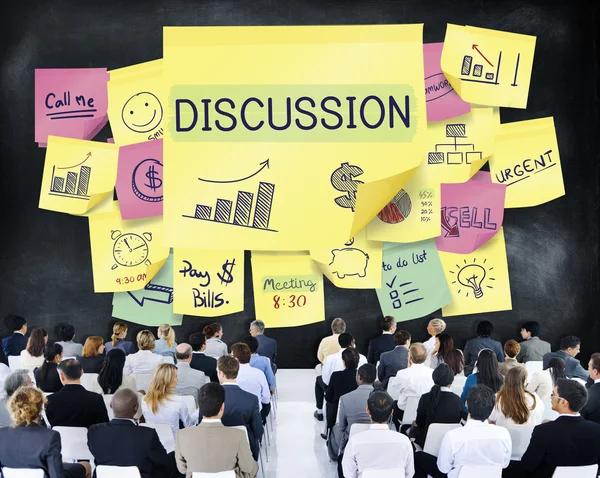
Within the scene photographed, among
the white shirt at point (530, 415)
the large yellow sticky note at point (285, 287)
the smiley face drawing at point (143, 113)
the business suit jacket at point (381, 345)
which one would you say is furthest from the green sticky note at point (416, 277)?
the white shirt at point (530, 415)

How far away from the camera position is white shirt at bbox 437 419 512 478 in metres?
3.73

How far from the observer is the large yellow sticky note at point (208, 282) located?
8.56 meters

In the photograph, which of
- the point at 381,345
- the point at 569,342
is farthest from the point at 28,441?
the point at 569,342

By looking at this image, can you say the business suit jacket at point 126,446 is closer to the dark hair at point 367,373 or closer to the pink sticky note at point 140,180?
the dark hair at point 367,373

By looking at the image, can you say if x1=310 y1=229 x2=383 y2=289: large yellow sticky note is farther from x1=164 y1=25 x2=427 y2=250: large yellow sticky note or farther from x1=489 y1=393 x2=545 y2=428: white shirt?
x1=489 y1=393 x2=545 y2=428: white shirt

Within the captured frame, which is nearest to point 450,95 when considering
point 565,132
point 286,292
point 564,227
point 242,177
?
point 565,132

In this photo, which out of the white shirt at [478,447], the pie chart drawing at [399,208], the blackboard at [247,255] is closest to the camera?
the white shirt at [478,447]

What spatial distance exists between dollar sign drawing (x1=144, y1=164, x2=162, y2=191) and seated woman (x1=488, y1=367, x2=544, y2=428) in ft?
17.3

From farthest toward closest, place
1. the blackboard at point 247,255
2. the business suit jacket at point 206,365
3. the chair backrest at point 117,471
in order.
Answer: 1. the blackboard at point 247,255
2. the business suit jacket at point 206,365
3. the chair backrest at point 117,471

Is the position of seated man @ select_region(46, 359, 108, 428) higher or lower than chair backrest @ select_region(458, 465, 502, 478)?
higher

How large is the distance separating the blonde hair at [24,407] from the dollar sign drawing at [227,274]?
499 cm

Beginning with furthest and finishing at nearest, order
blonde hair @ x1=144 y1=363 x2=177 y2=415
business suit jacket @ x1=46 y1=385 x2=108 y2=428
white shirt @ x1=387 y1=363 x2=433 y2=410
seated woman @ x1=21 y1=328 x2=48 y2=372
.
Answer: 1. seated woman @ x1=21 y1=328 x2=48 y2=372
2. white shirt @ x1=387 y1=363 x2=433 y2=410
3. blonde hair @ x1=144 y1=363 x2=177 y2=415
4. business suit jacket @ x1=46 y1=385 x2=108 y2=428

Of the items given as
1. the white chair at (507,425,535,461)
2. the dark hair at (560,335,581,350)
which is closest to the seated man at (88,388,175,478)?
the white chair at (507,425,535,461)

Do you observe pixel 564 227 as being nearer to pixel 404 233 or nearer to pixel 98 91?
pixel 404 233
